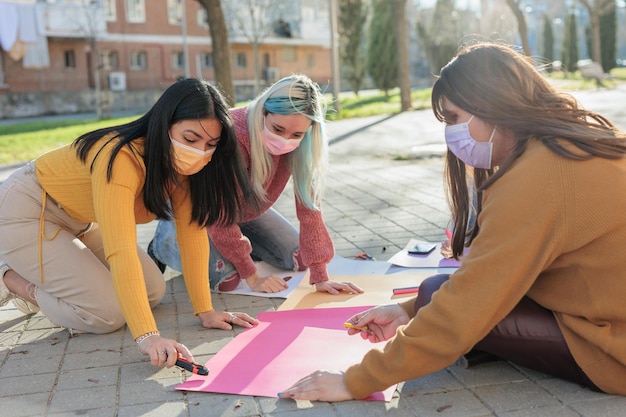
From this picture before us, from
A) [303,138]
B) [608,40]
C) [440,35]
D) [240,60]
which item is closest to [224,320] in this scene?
[303,138]

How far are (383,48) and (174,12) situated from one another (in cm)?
955

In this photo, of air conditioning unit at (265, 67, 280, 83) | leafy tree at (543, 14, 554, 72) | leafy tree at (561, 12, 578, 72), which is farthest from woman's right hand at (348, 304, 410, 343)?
leafy tree at (543, 14, 554, 72)

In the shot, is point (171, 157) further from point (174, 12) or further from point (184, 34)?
point (174, 12)

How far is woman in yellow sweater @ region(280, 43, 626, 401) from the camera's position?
2055 mm

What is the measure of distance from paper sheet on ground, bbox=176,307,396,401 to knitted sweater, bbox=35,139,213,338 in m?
0.28

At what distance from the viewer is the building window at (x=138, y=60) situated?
30.4 meters

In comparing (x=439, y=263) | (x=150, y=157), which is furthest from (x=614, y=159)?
(x=439, y=263)

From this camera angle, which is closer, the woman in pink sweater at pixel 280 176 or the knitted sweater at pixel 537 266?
the knitted sweater at pixel 537 266

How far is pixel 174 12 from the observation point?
31.6 meters

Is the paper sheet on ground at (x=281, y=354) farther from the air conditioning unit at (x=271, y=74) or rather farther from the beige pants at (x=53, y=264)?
the air conditioning unit at (x=271, y=74)

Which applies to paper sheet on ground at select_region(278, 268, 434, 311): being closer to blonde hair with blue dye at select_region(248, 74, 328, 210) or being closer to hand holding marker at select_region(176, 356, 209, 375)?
blonde hair with blue dye at select_region(248, 74, 328, 210)

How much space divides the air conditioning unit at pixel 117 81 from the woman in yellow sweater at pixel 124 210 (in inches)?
1043

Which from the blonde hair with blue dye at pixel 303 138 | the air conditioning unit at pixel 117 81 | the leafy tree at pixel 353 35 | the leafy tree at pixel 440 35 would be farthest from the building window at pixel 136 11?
the blonde hair with blue dye at pixel 303 138

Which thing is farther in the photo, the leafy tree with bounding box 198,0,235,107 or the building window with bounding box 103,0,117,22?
the building window with bounding box 103,0,117,22
